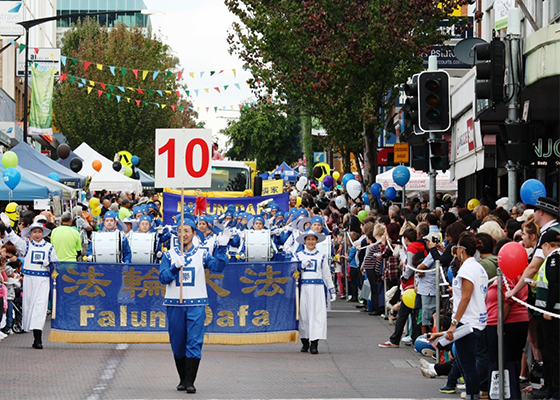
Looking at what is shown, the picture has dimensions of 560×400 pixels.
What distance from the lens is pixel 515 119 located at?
12.7m

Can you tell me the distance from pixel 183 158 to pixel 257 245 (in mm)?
3423

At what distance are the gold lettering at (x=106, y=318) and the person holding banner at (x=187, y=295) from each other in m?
3.46

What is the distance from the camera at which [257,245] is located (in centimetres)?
1464

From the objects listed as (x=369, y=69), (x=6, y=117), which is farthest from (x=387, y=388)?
(x=6, y=117)

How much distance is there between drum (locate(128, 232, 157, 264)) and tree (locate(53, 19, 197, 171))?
45077 millimetres

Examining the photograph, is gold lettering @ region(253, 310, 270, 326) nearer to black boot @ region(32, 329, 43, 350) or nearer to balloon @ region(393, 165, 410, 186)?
black boot @ region(32, 329, 43, 350)

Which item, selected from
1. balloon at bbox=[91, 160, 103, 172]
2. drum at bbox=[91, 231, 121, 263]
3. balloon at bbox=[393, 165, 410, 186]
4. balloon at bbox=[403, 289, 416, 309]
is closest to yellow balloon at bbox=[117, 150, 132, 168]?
balloon at bbox=[91, 160, 103, 172]

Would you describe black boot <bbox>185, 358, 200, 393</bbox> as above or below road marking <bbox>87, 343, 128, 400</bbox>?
above

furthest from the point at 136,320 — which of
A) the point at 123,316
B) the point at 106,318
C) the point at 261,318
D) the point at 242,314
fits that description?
the point at 261,318

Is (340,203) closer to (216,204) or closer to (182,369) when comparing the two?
(216,204)

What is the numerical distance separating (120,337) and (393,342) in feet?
12.7

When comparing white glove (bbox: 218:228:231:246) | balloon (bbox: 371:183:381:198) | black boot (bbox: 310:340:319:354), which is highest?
balloon (bbox: 371:183:381:198)

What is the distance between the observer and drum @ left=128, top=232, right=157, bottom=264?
14148 mm

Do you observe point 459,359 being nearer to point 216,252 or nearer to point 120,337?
point 216,252
